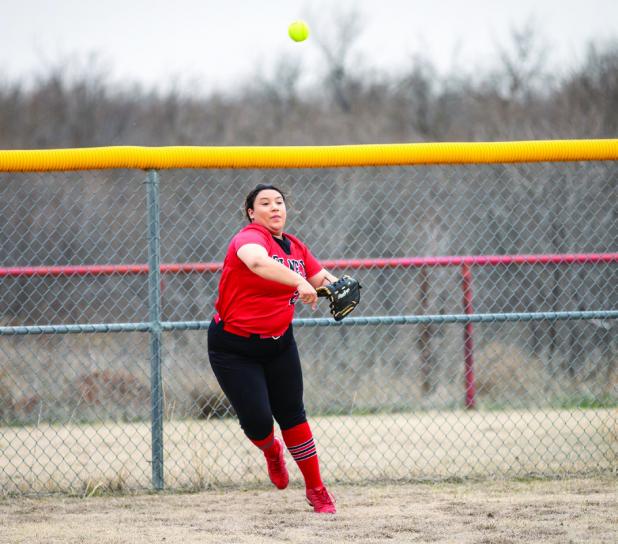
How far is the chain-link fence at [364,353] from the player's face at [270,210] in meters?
1.01

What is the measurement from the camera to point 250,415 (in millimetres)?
4398

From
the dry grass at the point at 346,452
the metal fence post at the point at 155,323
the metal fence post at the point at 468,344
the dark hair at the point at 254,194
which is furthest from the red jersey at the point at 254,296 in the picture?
the metal fence post at the point at 468,344

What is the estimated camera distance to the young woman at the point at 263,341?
439 cm

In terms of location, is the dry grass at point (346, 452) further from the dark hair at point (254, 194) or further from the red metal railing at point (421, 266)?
the dark hair at point (254, 194)

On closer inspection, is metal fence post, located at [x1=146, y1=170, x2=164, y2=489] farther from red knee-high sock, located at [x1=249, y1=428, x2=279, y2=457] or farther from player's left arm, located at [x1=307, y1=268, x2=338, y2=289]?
player's left arm, located at [x1=307, y1=268, x2=338, y2=289]

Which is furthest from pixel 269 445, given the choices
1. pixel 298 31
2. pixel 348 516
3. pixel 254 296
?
pixel 298 31

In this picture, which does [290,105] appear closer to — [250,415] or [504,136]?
[504,136]

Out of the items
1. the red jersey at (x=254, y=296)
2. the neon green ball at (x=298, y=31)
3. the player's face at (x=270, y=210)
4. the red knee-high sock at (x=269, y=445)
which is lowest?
the red knee-high sock at (x=269, y=445)

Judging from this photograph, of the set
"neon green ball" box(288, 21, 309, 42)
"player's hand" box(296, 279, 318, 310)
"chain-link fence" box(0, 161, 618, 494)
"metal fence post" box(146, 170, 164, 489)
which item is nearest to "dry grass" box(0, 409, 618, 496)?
"chain-link fence" box(0, 161, 618, 494)

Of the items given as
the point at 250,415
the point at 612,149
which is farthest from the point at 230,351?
the point at 612,149

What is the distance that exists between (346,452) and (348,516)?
1936 mm

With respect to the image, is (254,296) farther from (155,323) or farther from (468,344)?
(468,344)

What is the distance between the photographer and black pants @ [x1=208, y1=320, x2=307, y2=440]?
440cm

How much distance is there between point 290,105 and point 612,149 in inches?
675
